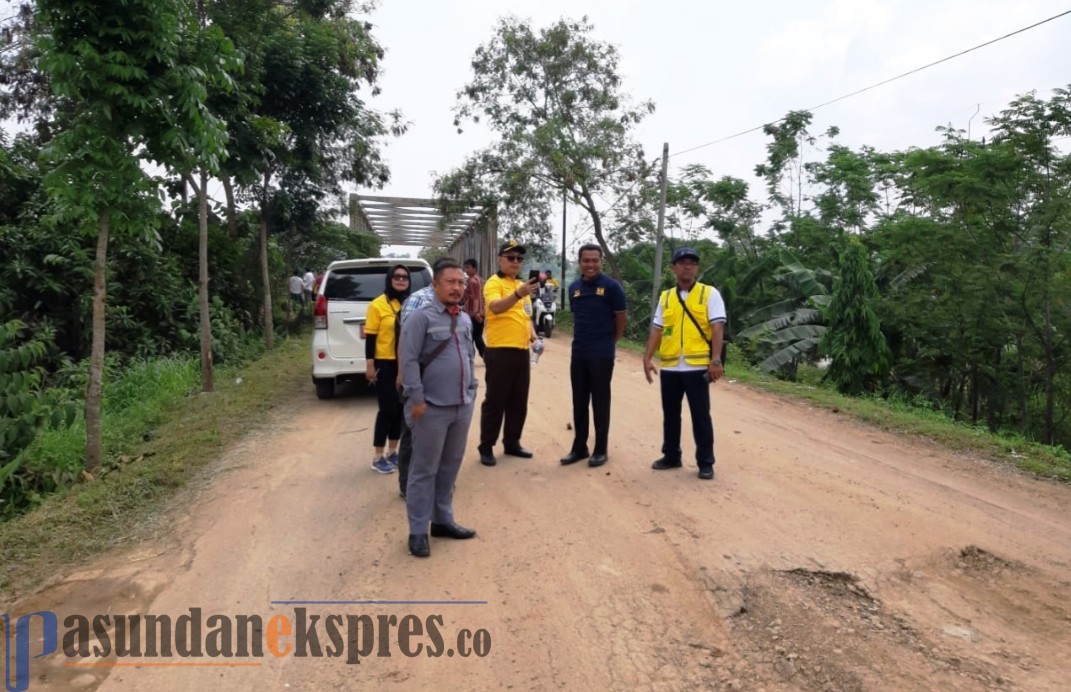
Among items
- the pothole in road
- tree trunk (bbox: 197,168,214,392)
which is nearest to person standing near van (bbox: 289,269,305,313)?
tree trunk (bbox: 197,168,214,392)

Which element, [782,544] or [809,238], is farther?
[809,238]

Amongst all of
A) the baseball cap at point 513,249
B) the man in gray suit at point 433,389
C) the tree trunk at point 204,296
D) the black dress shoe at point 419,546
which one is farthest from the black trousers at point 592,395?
the tree trunk at point 204,296

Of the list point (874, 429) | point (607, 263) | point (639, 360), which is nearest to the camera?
point (874, 429)

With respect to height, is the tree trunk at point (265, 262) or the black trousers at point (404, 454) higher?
the tree trunk at point (265, 262)

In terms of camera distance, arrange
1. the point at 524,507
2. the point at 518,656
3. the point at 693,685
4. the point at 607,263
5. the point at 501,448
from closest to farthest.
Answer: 1. the point at 693,685
2. the point at 518,656
3. the point at 524,507
4. the point at 501,448
5. the point at 607,263

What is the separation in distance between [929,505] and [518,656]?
3.31 meters

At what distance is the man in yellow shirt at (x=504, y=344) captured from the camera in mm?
5535

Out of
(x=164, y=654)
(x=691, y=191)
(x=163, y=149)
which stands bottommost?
(x=164, y=654)

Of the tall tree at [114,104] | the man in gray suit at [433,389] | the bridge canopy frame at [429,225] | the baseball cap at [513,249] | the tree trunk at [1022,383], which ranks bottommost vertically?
the tree trunk at [1022,383]

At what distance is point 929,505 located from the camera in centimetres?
498

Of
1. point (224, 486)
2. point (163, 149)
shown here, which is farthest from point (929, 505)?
point (163, 149)

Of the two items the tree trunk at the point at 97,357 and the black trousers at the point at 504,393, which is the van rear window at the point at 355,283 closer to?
the tree trunk at the point at 97,357

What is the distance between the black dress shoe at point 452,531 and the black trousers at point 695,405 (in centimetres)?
197

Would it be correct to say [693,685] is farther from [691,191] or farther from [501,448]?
[691,191]
